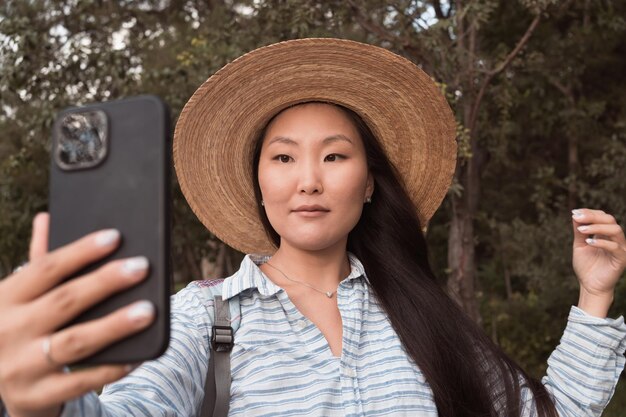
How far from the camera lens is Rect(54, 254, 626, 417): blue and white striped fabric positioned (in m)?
1.74

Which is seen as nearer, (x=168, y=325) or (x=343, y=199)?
(x=168, y=325)

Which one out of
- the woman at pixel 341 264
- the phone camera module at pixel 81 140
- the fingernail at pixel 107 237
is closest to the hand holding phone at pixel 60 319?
the fingernail at pixel 107 237

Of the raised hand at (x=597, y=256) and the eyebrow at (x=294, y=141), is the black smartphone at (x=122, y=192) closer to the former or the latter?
the eyebrow at (x=294, y=141)

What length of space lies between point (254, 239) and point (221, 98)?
24.3 inches

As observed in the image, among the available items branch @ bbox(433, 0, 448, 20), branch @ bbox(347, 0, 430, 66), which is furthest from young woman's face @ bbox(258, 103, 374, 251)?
branch @ bbox(433, 0, 448, 20)

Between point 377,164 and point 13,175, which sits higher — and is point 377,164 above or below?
below

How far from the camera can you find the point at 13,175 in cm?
874

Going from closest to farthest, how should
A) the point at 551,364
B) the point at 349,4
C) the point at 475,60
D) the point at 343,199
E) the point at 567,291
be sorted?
the point at 343,199 → the point at 551,364 → the point at 349,4 → the point at 475,60 → the point at 567,291

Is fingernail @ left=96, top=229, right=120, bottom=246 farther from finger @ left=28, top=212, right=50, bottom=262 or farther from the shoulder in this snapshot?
the shoulder

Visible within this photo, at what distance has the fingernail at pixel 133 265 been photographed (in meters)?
0.97

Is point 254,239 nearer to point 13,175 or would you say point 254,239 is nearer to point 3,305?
point 3,305

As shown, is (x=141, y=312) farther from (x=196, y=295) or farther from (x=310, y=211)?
(x=310, y=211)

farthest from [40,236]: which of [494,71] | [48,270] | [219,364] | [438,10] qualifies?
[438,10]

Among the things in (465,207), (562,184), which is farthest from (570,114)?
(465,207)
